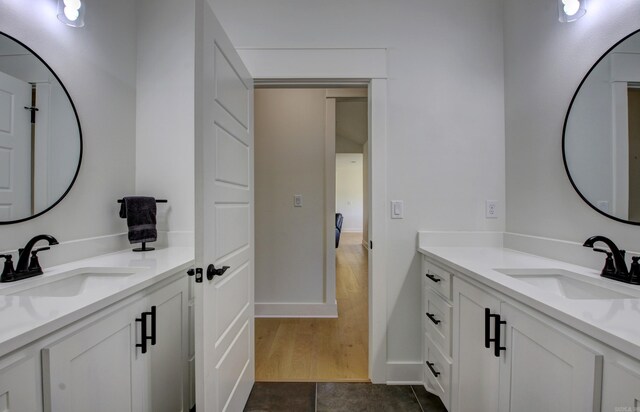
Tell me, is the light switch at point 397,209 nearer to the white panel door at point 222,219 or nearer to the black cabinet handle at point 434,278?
the black cabinet handle at point 434,278

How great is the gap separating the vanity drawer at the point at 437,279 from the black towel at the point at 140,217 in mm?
1706

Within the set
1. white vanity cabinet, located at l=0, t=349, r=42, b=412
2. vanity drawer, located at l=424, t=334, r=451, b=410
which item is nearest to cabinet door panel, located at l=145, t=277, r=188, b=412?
white vanity cabinet, located at l=0, t=349, r=42, b=412

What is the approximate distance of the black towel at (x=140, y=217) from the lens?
1.59 meters

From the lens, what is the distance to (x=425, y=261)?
1796 mm

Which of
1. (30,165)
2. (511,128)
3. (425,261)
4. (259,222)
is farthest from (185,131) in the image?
(511,128)

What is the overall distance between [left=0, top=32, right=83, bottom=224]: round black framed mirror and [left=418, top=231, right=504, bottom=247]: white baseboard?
2061 millimetres

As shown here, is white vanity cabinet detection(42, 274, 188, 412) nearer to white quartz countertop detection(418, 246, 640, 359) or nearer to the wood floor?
the wood floor

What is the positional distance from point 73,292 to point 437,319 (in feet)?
6.09

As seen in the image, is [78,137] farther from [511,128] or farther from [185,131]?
[511,128]

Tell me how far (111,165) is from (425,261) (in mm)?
2060

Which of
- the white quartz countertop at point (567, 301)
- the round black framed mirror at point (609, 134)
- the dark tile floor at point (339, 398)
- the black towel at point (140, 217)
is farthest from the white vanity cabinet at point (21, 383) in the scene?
the round black framed mirror at point (609, 134)

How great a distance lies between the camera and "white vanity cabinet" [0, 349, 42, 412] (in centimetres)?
61

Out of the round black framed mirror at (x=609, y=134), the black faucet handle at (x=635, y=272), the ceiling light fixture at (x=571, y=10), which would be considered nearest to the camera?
the black faucet handle at (x=635, y=272)

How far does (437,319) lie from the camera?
1.62m
